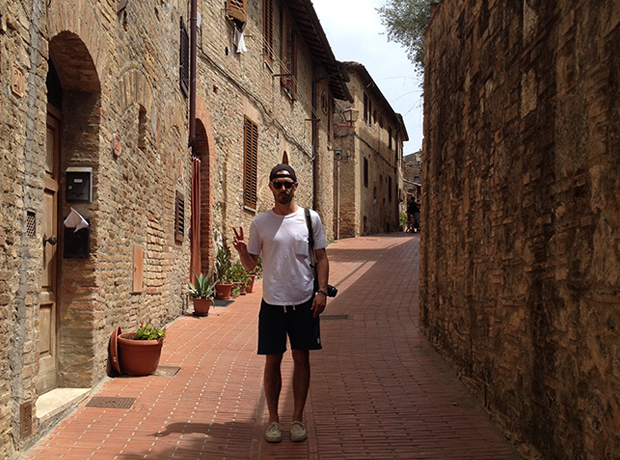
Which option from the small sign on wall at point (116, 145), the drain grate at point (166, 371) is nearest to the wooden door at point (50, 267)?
the small sign on wall at point (116, 145)

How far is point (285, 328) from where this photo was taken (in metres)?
4.20

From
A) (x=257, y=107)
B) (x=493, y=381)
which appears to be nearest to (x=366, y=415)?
(x=493, y=381)

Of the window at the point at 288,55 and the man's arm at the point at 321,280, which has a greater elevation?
the window at the point at 288,55

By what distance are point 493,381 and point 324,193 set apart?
59.5 feet

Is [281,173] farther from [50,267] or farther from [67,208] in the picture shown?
[50,267]

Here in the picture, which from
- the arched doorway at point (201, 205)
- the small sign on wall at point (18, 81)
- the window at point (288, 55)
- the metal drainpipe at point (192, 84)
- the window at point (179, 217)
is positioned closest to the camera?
the small sign on wall at point (18, 81)

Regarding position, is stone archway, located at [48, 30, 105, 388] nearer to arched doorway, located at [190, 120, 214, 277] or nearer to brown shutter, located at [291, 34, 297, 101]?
arched doorway, located at [190, 120, 214, 277]

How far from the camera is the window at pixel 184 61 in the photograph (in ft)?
29.7

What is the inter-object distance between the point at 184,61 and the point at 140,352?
16.5 feet

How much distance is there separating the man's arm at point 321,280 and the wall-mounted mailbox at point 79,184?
87.0 inches

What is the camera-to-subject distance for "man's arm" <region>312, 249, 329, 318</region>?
163 inches

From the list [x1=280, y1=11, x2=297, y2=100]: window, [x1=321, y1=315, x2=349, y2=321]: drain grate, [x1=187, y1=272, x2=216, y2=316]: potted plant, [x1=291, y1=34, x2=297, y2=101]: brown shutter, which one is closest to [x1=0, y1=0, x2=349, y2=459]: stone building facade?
[x1=187, y1=272, x2=216, y2=316]: potted plant

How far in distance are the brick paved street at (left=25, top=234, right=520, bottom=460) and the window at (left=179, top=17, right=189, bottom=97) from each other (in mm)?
3456

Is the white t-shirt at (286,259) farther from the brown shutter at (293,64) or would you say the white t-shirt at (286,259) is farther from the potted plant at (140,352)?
the brown shutter at (293,64)
